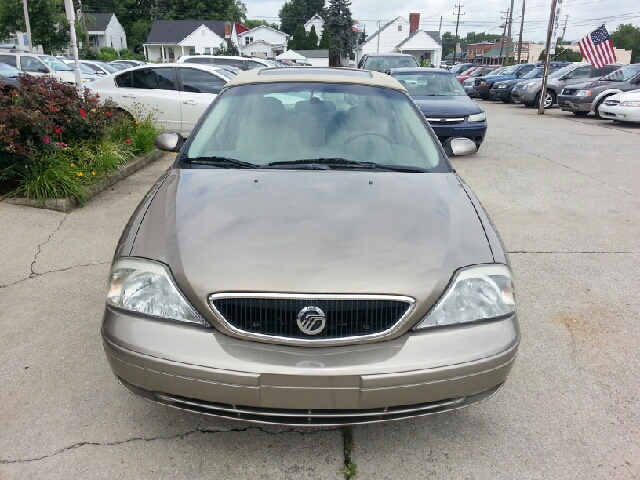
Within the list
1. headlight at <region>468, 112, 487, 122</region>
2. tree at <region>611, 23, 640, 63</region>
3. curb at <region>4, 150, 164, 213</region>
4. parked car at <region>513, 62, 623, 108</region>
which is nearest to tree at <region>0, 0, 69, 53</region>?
parked car at <region>513, 62, 623, 108</region>

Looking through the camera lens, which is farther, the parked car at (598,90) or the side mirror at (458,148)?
the parked car at (598,90)

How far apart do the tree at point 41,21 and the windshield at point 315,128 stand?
1457 inches

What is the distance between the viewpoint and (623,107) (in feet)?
47.7

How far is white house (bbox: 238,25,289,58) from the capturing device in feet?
252

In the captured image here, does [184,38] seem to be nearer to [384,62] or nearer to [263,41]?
[263,41]

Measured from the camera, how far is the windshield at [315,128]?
3.30 metres

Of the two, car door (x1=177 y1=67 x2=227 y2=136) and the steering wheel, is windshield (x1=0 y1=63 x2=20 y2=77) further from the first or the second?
the steering wheel

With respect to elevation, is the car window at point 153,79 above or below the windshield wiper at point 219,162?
above

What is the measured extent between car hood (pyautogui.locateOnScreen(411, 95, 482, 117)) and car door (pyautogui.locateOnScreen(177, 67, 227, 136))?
3.88 meters

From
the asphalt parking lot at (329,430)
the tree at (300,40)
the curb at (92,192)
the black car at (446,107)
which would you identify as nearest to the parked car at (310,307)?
the asphalt parking lot at (329,430)

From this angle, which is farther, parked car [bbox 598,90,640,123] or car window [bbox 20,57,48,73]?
car window [bbox 20,57,48,73]

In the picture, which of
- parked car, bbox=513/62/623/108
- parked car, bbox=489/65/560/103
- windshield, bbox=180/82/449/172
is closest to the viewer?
windshield, bbox=180/82/449/172

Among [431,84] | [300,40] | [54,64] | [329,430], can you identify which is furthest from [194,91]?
[300,40]

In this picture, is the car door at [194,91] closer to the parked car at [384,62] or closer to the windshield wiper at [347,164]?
the windshield wiper at [347,164]
